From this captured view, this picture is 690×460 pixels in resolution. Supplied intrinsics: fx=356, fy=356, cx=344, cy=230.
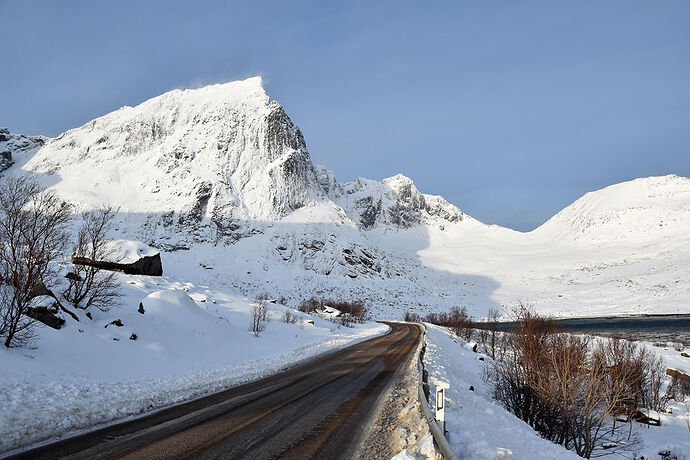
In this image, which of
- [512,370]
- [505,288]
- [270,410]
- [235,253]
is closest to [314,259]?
[235,253]

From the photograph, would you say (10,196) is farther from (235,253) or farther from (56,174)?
(56,174)

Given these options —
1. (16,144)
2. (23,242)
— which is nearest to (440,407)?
(23,242)

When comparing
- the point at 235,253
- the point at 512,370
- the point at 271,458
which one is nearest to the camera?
the point at 271,458

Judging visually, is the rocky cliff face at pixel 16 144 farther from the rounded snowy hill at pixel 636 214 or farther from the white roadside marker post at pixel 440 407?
the rounded snowy hill at pixel 636 214

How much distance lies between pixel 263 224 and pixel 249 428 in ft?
304

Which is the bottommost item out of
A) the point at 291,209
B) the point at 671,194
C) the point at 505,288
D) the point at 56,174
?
the point at 505,288

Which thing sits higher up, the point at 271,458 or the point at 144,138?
the point at 144,138

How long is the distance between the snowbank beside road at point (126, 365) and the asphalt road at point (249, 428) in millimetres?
907

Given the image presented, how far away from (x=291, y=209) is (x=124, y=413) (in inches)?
3900

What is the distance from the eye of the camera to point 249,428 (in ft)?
22.3

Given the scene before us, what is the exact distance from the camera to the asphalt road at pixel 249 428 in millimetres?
5516

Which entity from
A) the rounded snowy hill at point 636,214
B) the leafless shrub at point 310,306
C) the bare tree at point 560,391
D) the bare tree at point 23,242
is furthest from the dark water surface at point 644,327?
the rounded snowy hill at point 636,214

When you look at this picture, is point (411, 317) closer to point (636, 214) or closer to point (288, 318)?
point (288, 318)

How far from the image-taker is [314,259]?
92500 mm
